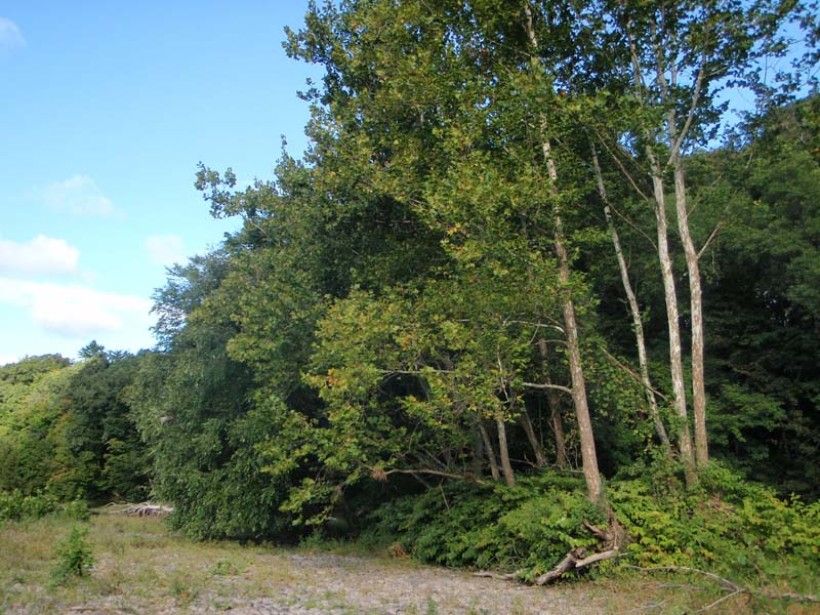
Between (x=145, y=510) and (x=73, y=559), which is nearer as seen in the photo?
(x=73, y=559)

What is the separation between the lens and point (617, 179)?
1517 centimetres

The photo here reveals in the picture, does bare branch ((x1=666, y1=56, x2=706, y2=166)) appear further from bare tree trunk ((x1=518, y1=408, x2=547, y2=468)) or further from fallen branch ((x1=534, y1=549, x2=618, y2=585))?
fallen branch ((x1=534, y1=549, x2=618, y2=585))

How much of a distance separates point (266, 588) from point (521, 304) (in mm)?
6560

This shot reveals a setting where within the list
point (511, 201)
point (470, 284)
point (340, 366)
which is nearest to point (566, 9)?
point (511, 201)

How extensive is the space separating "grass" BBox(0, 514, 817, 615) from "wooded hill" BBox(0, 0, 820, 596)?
1.11 m

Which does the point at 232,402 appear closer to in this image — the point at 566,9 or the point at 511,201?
the point at 511,201

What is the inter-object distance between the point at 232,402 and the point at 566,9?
1312cm

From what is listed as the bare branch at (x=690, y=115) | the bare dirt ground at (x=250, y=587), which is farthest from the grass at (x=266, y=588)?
the bare branch at (x=690, y=115)

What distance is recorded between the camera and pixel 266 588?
10.2 m

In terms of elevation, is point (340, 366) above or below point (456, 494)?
above

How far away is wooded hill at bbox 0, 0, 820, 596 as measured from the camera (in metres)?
12.2

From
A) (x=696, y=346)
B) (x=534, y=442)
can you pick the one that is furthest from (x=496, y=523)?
(x=696, y=346)

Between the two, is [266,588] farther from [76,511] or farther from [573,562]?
[76,511]

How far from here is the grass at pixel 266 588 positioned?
328 inches
